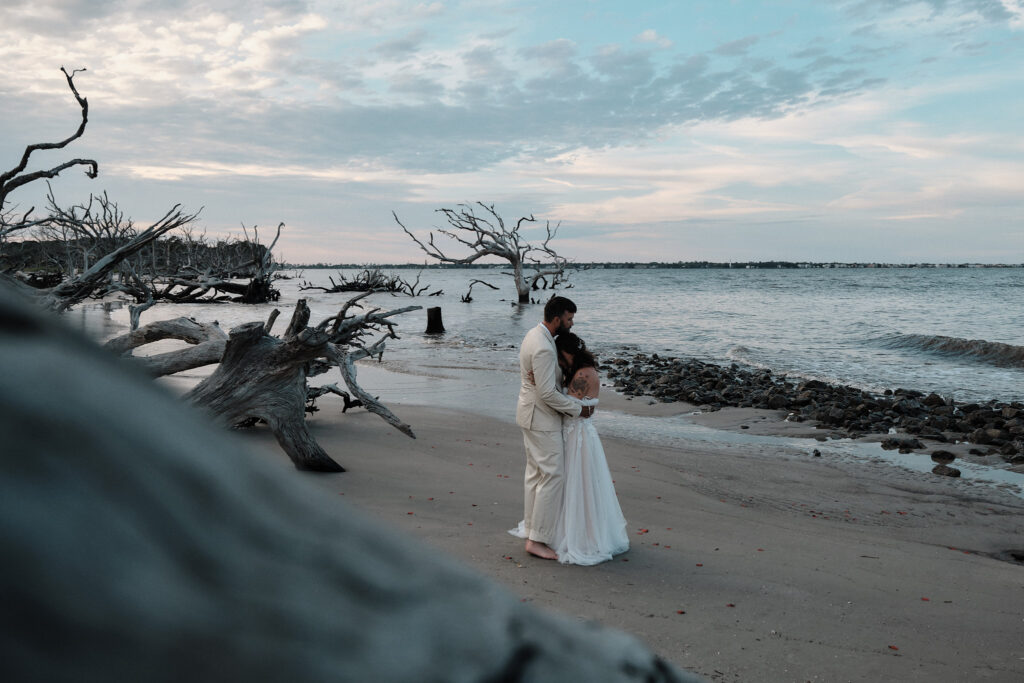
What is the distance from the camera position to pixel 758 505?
820 centimetres

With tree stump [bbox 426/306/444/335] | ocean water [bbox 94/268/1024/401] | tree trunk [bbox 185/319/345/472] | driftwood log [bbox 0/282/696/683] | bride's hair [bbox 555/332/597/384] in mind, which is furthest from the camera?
tree stump [bbox 426/306/444/335]

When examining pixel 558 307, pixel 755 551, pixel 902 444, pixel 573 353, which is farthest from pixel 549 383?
pixel 902 444

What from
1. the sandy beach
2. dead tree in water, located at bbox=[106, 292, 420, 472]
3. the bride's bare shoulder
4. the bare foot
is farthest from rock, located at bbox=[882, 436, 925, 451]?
dead tree in water, located at bbox=[106, 292, 420, 472]

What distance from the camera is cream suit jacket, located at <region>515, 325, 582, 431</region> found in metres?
5.82

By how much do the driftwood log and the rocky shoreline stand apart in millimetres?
12404

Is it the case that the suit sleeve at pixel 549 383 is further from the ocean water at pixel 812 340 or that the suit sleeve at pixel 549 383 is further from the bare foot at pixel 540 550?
the ocean water at pixel 812 340

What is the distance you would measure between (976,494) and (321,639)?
36.0 feet

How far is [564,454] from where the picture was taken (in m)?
6.08

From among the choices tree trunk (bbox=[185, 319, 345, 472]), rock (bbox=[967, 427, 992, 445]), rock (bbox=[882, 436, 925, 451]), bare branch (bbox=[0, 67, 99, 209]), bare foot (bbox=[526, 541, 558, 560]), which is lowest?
rock (bbox=[882, 436, 925, 451])

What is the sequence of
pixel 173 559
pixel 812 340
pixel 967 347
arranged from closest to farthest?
pixel 173 559, pixel 967 347, pixel 812 340

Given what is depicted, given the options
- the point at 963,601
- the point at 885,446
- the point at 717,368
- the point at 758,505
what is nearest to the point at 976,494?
the point at 885,446

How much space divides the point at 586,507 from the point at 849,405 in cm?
1061

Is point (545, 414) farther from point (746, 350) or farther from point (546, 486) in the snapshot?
point (746, 350)

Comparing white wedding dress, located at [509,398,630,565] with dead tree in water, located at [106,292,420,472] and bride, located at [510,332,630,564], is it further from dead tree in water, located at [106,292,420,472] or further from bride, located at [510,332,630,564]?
dead tree in water, located at [106,292,420,472]
